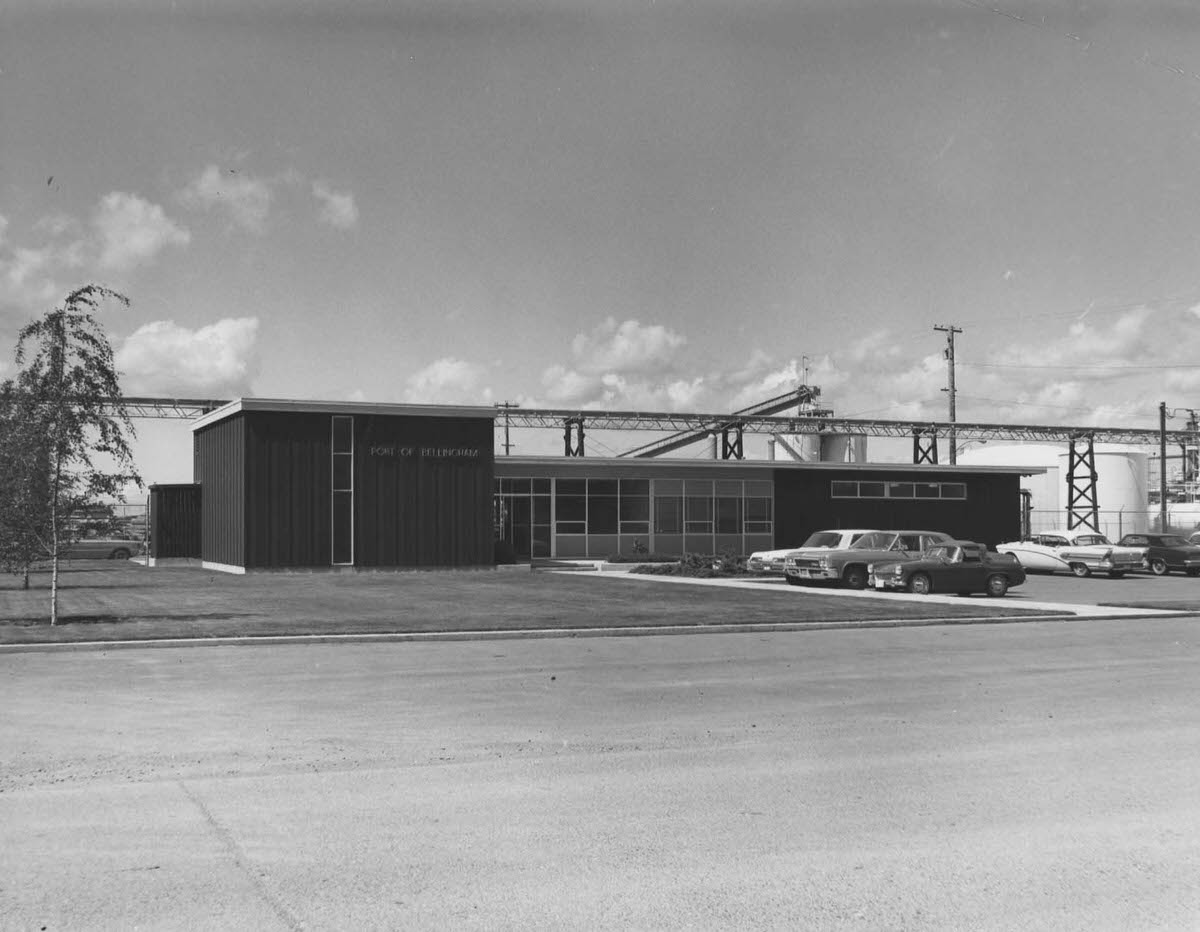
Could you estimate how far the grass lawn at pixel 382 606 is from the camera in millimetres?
16859

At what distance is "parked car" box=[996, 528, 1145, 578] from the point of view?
119 ft

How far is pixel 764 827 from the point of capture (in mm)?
6383

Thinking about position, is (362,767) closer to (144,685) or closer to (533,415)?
(144,685)

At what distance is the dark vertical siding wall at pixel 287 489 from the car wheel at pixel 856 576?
46.6 feet

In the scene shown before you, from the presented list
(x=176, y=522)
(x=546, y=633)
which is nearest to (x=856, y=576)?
(x=546, y=633)

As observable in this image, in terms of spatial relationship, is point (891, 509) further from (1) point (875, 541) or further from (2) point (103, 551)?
(2) point (103, 551)

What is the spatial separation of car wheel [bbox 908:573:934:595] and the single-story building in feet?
43.3

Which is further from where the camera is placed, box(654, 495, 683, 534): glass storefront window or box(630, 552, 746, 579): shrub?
box(654, 495, 683, 534): glass storefront window

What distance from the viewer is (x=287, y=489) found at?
32.5 m

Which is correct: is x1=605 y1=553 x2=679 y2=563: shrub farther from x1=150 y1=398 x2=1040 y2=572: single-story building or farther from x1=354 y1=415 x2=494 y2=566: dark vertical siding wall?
x1=354 y1=415 x2=494 y2=566: dark vertical siding wall

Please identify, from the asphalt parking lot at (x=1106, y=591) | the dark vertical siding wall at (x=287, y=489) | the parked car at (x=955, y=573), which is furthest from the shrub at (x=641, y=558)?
the parked car at (x=955, y=573)

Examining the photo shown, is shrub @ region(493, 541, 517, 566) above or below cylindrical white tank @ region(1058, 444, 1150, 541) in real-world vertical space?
below

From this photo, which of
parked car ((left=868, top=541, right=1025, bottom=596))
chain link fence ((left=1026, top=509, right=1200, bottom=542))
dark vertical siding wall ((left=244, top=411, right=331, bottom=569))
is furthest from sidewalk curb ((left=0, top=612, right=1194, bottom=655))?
chain link fence ((left=1026, top=509, right=1200, bottom=542))

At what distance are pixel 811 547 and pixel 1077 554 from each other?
12087 mm
